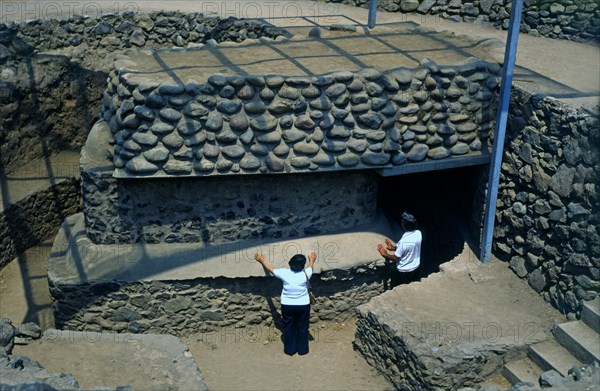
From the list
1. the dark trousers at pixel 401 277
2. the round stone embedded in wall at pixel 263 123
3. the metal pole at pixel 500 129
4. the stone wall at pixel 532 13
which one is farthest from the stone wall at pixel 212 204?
the stone wall at pixel 532 13

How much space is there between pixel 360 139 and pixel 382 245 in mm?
1373

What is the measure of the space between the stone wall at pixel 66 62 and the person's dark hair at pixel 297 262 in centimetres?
398

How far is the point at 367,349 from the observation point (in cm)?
878

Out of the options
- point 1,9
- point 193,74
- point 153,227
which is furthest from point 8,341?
point 1,9

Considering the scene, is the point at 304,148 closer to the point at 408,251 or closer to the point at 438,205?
the point at 408,251

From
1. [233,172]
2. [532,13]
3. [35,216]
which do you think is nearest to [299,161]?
[233,172]

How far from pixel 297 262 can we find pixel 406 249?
134 cm

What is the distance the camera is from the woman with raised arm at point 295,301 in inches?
339

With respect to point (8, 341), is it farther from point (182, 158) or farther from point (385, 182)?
point (385, 182)

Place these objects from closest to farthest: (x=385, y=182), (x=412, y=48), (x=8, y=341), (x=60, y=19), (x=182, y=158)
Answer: (x=8, y=341)
(x=182, y=158)
(x=412, y=48)
(x=385, y=182)
(x=60, y=19)

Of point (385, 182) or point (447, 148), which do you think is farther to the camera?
point (385, 182)

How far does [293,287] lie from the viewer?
28.3 ft

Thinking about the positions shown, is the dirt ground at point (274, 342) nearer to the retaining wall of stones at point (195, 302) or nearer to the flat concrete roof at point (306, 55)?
the retaining wall of stones at point (195, 302)

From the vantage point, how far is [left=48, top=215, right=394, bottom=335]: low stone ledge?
8875mm
